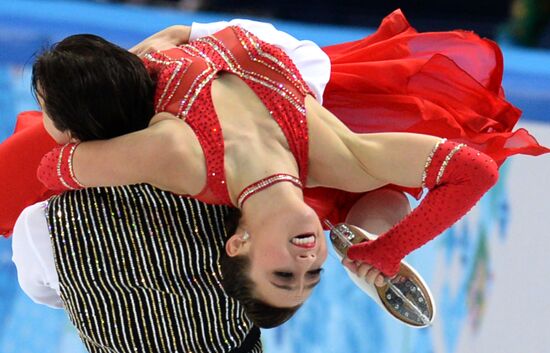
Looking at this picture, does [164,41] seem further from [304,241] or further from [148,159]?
[304,241]

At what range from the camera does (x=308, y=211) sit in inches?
59.7

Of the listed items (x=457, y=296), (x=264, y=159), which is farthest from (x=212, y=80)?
(x=457, y=296)

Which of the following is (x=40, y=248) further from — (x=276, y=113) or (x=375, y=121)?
(x=375, y=121)

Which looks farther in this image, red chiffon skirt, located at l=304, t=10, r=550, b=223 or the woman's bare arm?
red chiffon skirt, located at l=304, t=10, r=550, b=223

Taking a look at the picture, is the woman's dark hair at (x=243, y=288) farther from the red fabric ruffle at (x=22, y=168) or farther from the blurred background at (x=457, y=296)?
the blurred background at (x=457, y=296)

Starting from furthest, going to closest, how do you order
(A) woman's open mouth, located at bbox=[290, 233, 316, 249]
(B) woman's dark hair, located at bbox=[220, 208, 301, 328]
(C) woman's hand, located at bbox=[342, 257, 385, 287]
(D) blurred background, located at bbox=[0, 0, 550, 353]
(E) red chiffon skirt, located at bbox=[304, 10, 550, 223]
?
(D) blurred background, located at bbox=[0, 0, 550, 353] → (E) red chiffon skirt, located at bbox=[304, 10, 550, 223] → (C) woman's hand, located at bbox=[342, 257, 385, 287] → (B) woman's dark hair, located at bbox=[220, 208, 301, 328] → (A) woman's open mouth, located at bbox=[290, 233, 316, 249]

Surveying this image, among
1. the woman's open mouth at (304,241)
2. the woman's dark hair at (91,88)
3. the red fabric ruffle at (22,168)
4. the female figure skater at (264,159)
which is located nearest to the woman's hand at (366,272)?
the female figure skater at (264,159)

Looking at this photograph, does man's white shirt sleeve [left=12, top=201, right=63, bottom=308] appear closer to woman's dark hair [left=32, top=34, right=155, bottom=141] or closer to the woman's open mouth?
woman's dark hair [left=32, top=34, right=155, bottom=141]

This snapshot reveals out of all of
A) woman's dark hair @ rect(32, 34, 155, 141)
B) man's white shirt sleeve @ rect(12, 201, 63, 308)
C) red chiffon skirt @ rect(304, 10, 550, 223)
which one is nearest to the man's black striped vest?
man's white shirt sleeve @ rect(12, 201, 63, 308)

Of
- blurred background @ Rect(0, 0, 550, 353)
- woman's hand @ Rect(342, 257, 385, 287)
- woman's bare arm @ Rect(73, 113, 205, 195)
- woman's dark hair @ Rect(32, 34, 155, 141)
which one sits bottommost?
blurred background @ Rect(0, 0, 550, 353)

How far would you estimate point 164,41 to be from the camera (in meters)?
1.85

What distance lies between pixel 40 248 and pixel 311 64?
1.93 ft

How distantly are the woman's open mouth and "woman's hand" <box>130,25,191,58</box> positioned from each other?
1.54 feet

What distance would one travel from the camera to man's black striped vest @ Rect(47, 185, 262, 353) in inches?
67.3
